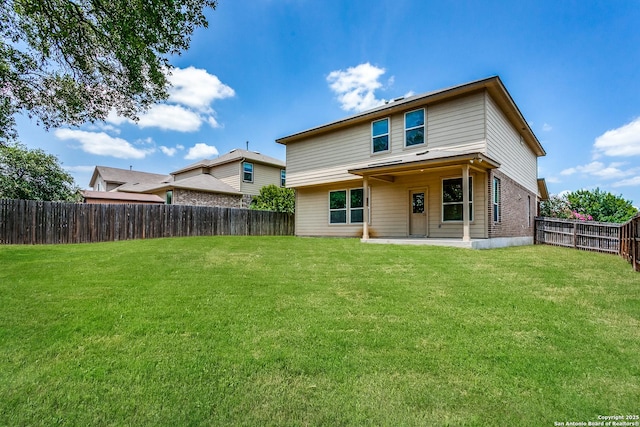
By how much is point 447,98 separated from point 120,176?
33.4 metres

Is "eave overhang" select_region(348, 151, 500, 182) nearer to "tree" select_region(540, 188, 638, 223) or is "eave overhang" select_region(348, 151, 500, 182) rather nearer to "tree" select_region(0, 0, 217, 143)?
"tree" select_region(0, 0, 217, 143)

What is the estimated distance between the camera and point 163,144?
28609mm

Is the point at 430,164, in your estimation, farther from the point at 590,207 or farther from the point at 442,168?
the point at 590,207

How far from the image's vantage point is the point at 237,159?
23.5 meters

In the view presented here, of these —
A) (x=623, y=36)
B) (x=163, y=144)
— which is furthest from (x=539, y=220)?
(x=163, y=144)

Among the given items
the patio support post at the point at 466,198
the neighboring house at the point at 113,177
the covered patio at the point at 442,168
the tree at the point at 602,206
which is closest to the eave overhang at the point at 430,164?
the covered patio at the point at 442,168

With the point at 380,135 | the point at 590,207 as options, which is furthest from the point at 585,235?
the point at 590,207

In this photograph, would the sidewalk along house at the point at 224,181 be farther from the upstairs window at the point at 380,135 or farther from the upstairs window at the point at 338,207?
the upstairs window at the point at 380,135

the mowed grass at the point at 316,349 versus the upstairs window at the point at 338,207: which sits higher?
the upstairs window at the point at 338,207

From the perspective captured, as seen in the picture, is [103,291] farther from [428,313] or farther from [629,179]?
[629,179]

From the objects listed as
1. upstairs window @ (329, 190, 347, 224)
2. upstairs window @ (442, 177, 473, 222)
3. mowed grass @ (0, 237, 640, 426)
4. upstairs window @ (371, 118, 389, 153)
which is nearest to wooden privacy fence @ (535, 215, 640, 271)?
upstairs window @ (442, 177, 473, 222)

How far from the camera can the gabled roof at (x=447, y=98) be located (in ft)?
33.1

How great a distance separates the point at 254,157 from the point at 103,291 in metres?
20.6

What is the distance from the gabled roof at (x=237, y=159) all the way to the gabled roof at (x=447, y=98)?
8502 millimetres
